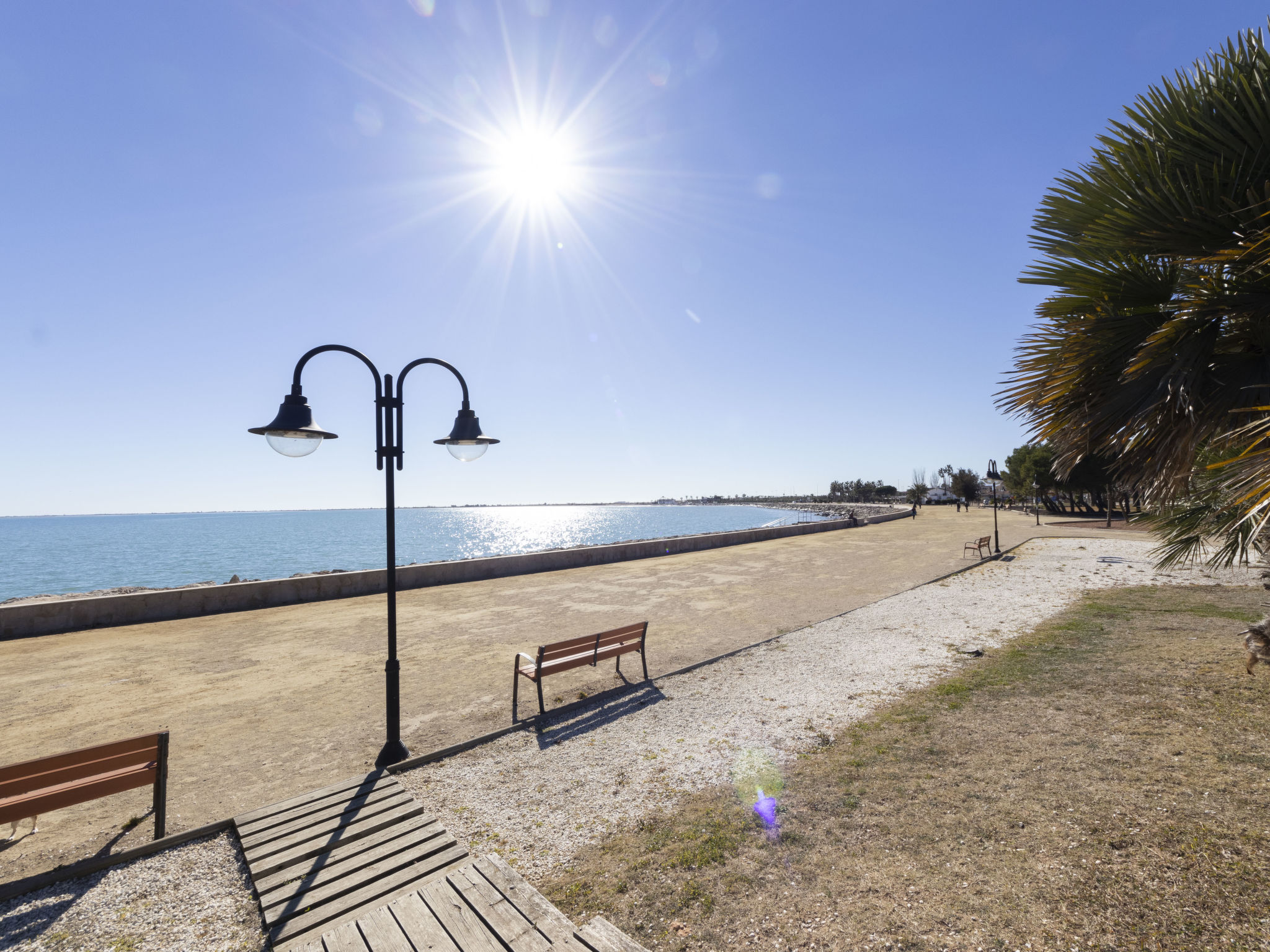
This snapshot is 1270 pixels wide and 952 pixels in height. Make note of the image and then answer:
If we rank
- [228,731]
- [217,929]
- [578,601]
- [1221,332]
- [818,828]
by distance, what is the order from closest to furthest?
1. [217,929]
2. [818,828]
3. [1221,332]
4. [228,731]
5. [578,601]

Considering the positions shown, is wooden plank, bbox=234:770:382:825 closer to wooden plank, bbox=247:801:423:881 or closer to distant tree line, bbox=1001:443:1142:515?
wooden plank, bbox=247:801:423:881

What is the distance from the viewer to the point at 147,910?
140 inches

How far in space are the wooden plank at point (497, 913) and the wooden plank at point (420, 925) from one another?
0.21 meters

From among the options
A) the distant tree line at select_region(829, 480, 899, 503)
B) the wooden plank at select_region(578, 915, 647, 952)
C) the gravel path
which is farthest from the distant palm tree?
the distant tree line at select_region(829, 480, 899, 503)

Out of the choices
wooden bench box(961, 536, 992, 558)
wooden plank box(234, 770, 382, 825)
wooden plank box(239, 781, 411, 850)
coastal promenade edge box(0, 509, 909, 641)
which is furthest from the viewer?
wooden bench box(961, 536, 992, 558)

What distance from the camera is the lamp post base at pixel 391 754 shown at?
553cm

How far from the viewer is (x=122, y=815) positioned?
4.89 m

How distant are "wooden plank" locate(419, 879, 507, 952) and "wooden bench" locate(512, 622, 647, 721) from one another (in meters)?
3.15

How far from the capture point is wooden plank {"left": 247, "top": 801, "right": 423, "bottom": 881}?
3.89 metres

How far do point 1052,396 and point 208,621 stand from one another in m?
16.4

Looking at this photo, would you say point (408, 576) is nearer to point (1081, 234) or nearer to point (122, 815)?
point (122, 815)

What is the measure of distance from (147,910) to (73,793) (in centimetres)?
129

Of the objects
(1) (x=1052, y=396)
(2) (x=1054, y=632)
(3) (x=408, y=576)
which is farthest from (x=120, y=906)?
(3) (x=408, y=576)

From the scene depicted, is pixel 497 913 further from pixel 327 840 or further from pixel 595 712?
pixel 595 712
